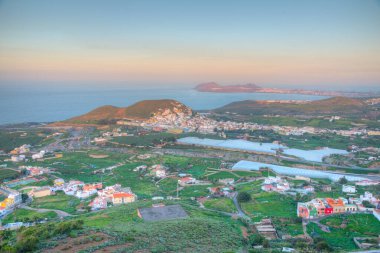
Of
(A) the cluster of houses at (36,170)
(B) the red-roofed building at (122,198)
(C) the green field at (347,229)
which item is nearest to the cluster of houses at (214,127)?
(A) the cluster of houses at (36,170)

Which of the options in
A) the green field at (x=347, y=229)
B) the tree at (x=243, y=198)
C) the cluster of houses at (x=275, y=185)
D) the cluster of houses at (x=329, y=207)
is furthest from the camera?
the cluster of houses at (x=275, y=185)

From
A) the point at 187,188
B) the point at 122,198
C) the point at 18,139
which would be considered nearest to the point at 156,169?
the point at 187,188

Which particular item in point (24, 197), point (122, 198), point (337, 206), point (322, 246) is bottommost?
point (24, 197)

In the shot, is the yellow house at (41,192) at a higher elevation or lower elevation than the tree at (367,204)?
lower

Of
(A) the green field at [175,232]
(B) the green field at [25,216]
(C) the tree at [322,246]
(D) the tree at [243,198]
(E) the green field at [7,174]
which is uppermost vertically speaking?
(A) the green field at [175,232]

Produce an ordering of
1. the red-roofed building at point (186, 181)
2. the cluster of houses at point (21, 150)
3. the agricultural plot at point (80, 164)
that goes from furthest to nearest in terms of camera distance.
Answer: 1. the cluster of houses at point (21, 150)
2. the agricultural plot at point (80, 164)
3. the red-roofed building at point (186, 181)

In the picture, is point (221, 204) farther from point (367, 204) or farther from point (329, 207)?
point (367, 204)

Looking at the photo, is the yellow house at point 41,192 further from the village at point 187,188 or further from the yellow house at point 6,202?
the yellow house at point 6,202
